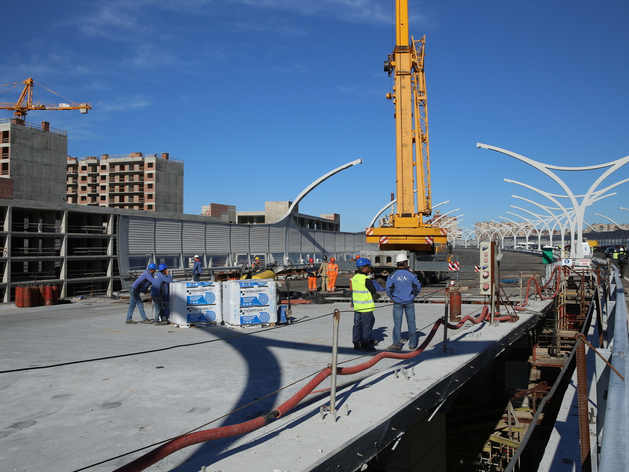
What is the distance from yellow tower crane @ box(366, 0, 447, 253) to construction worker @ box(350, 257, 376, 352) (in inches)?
425

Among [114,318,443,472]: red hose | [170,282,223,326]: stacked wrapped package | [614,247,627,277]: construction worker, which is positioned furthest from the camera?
[614,247,627,277]: construction worker

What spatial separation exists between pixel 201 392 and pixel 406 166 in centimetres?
1620

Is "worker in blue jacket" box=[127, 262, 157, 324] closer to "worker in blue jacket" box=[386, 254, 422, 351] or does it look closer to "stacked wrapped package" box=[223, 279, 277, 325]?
"stacked wrapped package" box=[223, 279, 277, 325]

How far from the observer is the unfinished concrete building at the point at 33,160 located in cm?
5998

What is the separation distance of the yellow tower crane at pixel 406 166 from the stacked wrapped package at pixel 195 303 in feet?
30.6

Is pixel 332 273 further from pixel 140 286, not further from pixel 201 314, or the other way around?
pixel 140 286

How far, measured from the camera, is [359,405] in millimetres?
5355

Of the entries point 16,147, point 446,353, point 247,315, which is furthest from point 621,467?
point 16,147

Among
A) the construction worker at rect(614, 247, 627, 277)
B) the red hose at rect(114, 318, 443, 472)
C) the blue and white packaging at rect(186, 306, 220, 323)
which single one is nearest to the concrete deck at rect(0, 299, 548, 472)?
the red hose at rect(114, 318, 443, 472)

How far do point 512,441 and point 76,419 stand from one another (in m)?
10.9

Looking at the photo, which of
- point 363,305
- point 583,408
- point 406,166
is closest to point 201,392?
point 363,305

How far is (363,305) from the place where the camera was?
28.4 ft

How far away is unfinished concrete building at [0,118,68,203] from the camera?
197ft

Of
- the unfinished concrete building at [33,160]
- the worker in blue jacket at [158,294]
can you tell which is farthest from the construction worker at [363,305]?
the unfinished concrete building at [33,160]
